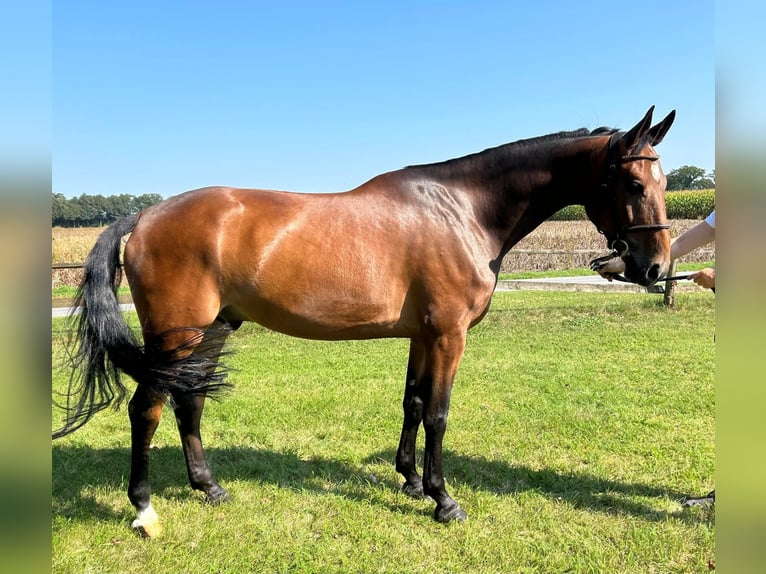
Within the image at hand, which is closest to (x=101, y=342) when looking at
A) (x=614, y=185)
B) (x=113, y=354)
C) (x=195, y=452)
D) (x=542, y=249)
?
(x=113, y=354)

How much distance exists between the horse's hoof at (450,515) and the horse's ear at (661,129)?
255 centimetres

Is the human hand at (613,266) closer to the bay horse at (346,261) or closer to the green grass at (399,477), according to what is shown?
the bay horse at (346,261)

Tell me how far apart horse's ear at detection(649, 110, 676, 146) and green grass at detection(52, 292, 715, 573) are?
2.31m

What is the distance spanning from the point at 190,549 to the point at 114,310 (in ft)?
4.79

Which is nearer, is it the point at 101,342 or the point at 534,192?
the point at 101,342

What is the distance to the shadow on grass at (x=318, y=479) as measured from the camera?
3250 mm

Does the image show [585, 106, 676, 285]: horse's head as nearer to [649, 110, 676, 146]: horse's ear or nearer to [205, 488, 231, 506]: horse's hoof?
[649, 110, 676, 146]: horse's ear

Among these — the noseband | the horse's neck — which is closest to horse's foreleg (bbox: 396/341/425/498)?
the horse's neck

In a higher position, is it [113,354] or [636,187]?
[636,187]

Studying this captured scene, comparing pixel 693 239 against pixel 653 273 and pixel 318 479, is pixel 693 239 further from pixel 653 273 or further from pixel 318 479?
pixel 318 479

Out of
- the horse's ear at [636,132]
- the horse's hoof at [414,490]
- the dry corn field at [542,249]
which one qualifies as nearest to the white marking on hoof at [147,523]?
the horse's hoof at [414,490]

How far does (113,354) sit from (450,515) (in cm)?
225

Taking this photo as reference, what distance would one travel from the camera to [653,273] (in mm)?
2969
